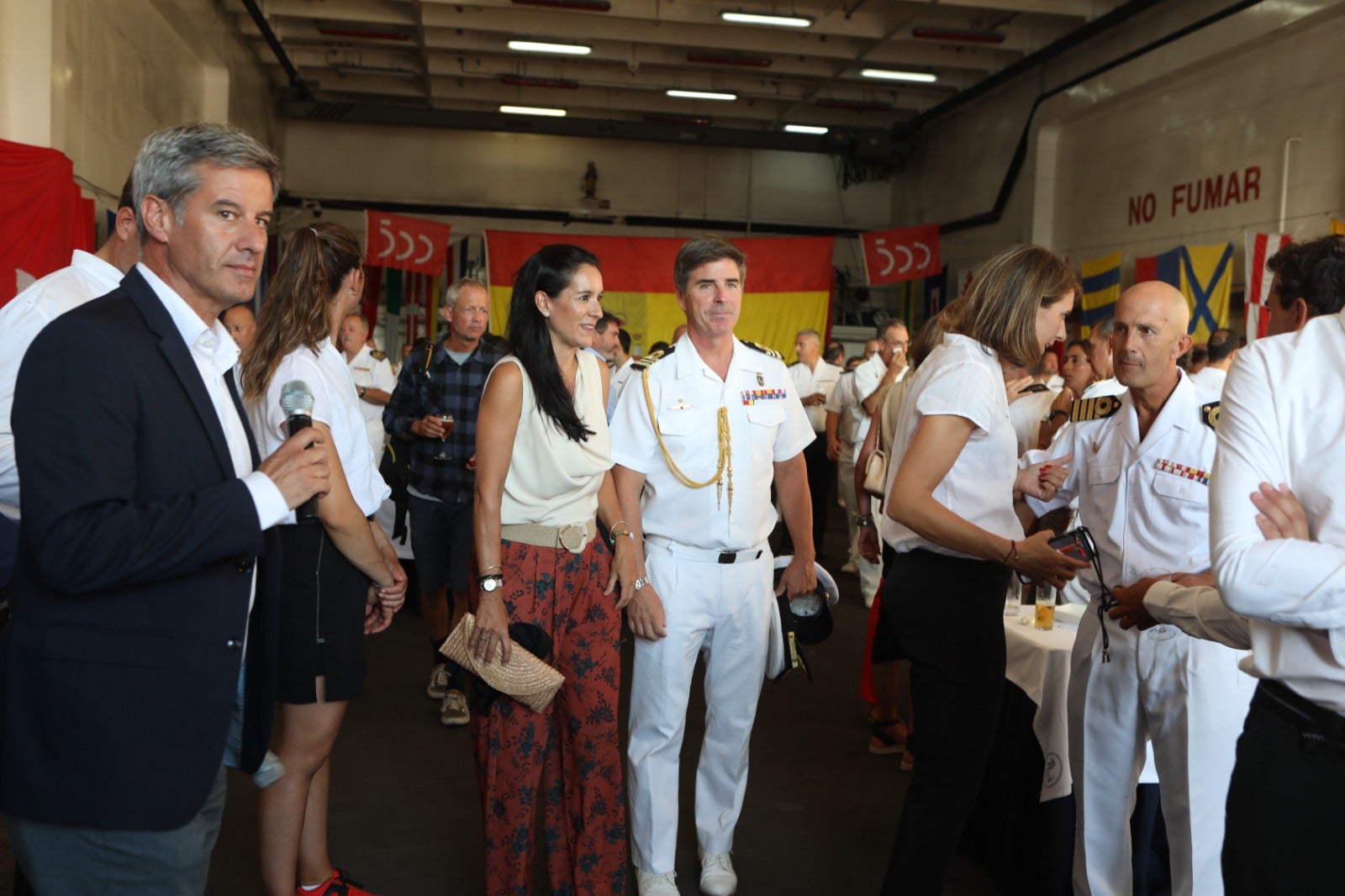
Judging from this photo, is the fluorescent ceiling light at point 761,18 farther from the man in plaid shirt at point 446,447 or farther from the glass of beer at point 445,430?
the glass of beer at point 445,430

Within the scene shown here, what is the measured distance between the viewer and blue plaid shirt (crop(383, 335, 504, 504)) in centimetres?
459

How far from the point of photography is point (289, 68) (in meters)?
14.4

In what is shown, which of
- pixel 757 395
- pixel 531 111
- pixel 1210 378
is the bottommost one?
pixel 757 395

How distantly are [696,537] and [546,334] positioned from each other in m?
0.66

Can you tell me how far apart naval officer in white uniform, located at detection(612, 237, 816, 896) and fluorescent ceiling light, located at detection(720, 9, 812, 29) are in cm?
974

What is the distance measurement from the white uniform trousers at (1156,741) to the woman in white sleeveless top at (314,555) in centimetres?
158

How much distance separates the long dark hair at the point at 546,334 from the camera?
8.71 ft

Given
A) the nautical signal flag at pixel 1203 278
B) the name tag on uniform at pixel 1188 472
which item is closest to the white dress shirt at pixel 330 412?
the name tag on uniform at pixel 1188 472

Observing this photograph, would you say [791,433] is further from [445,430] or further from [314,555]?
[445,430]

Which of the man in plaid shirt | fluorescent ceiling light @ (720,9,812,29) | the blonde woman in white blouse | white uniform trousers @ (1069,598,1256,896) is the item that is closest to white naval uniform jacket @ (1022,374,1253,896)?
white uniform trousers @ (1069,598,1256,896)

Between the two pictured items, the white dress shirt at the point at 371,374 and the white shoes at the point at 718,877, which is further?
the white dress shirt at the point at 371,374

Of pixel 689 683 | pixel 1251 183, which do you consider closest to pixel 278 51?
pixel 1251 183

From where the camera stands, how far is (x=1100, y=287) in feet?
37.7

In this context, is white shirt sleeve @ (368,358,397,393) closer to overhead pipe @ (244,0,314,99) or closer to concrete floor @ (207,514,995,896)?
concrete floor @ (207,514,995,896)
